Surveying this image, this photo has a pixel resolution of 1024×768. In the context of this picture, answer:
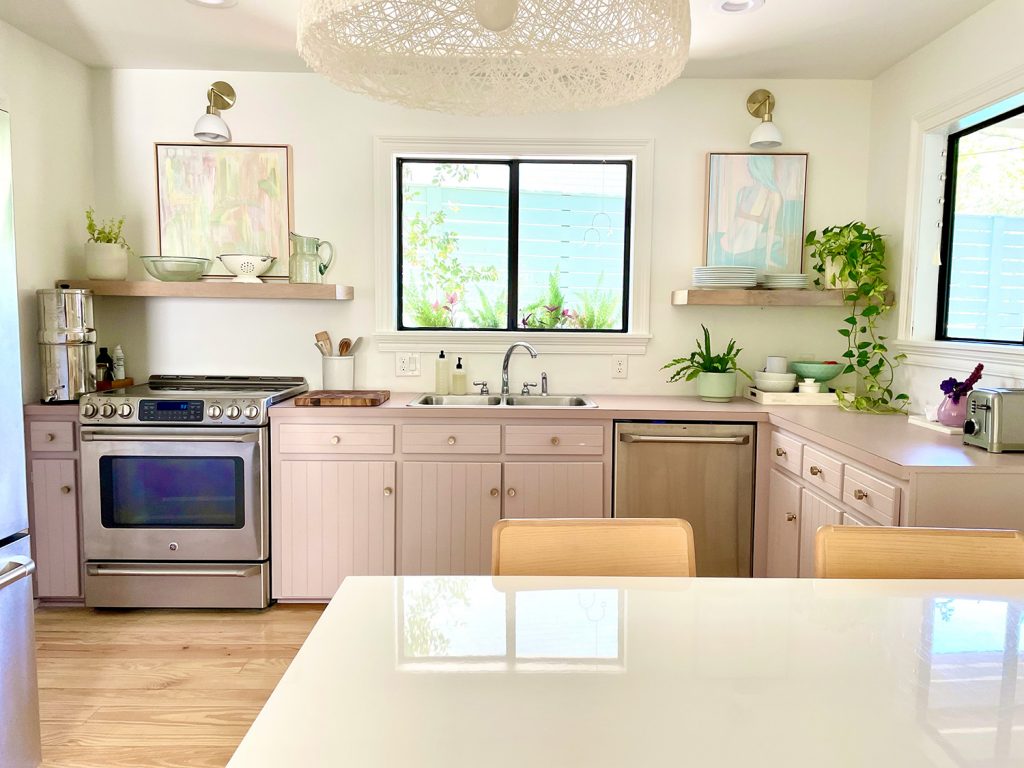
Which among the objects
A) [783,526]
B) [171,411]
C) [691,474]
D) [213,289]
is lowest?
[783,526]

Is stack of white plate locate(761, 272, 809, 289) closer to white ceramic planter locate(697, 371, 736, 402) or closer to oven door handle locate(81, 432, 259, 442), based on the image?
white ceramic planter locate(697, 371, 736, 402)

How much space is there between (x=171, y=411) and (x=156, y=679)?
1.03 metres

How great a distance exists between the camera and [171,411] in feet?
9.25

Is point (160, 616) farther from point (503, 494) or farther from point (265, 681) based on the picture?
point (503, 494)

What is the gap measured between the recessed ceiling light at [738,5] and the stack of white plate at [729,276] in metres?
1.07

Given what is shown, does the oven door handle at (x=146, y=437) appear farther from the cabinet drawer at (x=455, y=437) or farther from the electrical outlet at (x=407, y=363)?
the electrical outlet at (x=407, y=363)

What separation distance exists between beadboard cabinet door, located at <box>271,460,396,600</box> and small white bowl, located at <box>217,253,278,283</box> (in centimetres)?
94

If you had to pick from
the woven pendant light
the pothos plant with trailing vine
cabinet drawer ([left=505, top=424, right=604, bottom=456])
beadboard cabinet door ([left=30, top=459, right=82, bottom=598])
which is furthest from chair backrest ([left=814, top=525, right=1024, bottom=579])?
beadboard cabinet door ([left=30, top=459, right=82, bottom=598])

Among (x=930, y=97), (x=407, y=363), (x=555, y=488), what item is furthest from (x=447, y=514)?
(x=930, y=97)

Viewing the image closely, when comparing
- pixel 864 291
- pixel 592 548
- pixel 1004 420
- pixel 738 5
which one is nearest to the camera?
Result: pixel 592 548

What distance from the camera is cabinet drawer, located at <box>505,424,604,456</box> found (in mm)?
2900

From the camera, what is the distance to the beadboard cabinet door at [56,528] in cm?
289

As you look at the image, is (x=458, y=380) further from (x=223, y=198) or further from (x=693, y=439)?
(x=223, y=198)

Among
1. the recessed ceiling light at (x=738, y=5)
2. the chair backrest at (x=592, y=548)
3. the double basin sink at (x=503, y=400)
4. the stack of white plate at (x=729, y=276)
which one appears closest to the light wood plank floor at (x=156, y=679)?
the double basin sink at (x=503, y=400)
